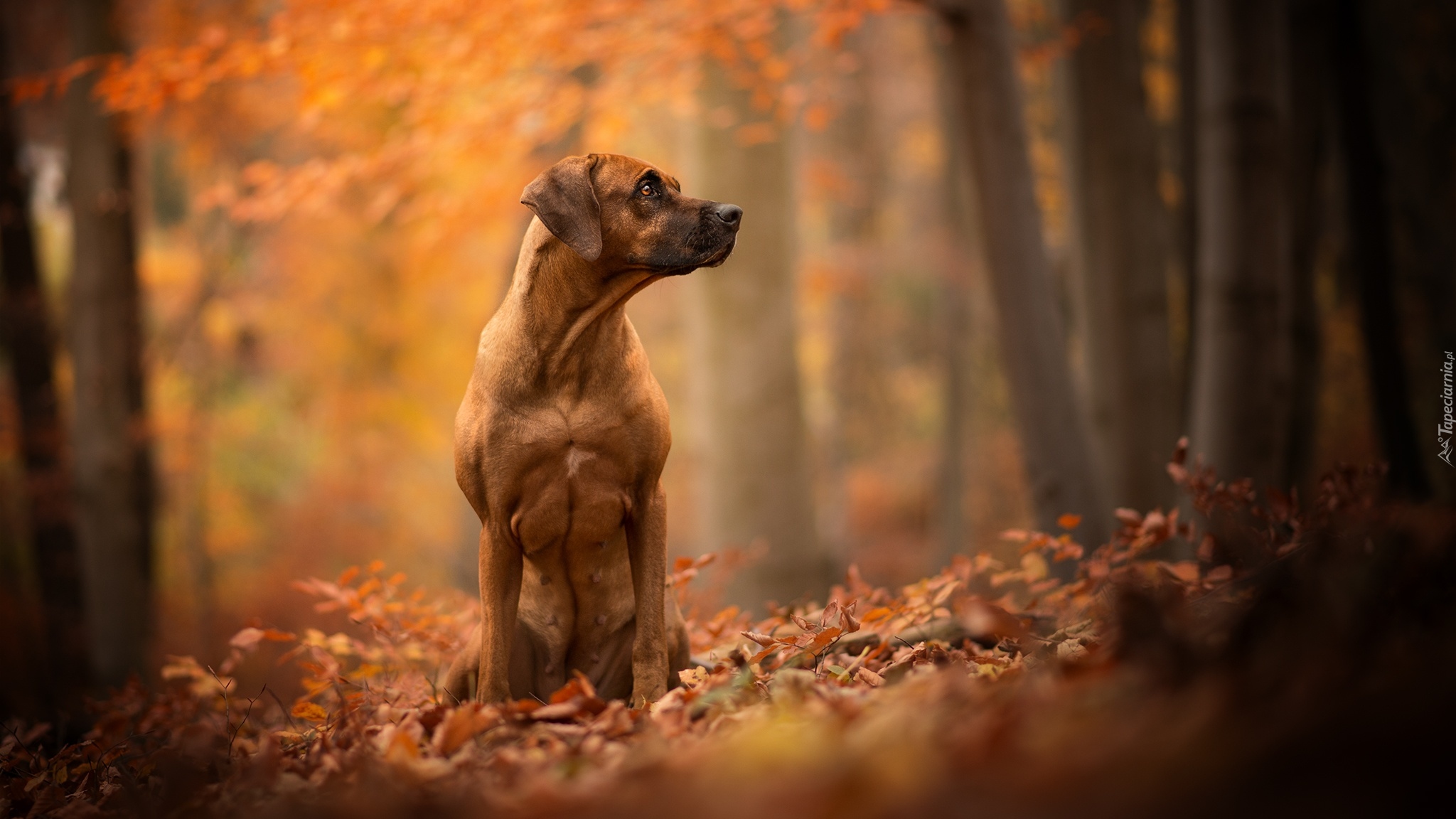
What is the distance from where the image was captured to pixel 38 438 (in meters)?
11.0

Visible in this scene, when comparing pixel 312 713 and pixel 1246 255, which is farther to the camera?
pixel 1246 255

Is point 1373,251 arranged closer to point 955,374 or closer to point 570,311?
point 570,311

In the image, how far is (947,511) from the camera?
15.0 m

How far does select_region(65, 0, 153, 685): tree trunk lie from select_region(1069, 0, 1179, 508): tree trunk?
863 centimetres

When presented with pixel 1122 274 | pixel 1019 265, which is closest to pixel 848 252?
pixel 1122 274

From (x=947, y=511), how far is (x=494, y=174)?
27.0 feet

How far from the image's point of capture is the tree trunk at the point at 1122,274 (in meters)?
8.54

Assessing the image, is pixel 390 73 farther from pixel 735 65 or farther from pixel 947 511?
pixel 947 511

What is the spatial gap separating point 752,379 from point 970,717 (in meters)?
7.02

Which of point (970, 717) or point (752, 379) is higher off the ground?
point (752, 379)

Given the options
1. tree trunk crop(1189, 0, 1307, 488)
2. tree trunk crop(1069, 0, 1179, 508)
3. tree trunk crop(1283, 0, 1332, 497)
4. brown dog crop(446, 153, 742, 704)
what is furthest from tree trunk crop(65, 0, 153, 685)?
tree trunk crop(1283, 0, 1332, 497)

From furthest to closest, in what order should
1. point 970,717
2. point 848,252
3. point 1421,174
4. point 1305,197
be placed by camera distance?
point 848,252
point 1305,197
point 1421,174
point 970,717

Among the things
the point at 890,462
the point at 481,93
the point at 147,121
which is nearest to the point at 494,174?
the point at 481,93

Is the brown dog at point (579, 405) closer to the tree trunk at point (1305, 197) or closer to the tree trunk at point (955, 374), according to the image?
the tree trunk at point (1305, 197)
